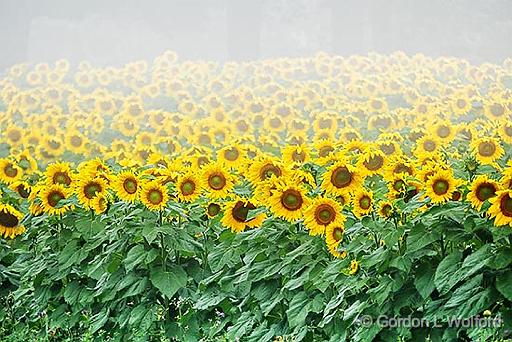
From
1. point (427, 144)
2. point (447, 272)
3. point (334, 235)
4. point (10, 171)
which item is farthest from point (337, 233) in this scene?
point (10, 171)

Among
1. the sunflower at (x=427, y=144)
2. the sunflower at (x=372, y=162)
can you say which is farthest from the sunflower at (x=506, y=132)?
the sunflower at (x=372, y=162)

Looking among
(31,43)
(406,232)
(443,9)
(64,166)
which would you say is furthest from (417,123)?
(31,43)

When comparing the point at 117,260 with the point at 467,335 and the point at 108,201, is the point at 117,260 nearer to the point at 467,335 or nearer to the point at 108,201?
the point at 108,201

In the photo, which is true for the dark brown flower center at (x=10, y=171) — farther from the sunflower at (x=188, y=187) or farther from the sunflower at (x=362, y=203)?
the sunflower at (x=362, y=203)

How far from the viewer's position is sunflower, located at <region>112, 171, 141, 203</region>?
4.76 metres

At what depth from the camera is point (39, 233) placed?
5.44 meters

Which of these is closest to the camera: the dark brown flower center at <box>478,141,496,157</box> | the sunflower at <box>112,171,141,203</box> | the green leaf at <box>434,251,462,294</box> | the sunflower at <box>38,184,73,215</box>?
the green leaf at <box>434,251,462,294</box>

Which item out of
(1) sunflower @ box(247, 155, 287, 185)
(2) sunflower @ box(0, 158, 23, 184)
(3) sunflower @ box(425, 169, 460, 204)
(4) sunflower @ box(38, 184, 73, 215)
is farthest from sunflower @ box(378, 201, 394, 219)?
(2) sunflower @ box(0, 158, 23, 184)

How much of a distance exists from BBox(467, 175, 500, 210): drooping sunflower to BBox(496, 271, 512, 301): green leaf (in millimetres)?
284

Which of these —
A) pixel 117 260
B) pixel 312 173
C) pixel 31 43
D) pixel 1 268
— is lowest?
pixel 31 43

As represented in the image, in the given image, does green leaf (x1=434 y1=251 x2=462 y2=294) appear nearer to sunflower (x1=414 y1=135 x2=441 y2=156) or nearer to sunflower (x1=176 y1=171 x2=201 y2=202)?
sunflower (x1=176 y1=171 x2=201 y2=202)

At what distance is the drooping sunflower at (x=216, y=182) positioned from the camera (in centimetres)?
500

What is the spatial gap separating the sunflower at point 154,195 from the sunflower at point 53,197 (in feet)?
2.23

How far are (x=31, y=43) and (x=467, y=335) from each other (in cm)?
2424
